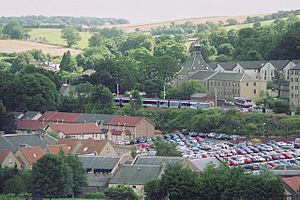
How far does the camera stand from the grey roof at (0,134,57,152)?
3541 centimetres

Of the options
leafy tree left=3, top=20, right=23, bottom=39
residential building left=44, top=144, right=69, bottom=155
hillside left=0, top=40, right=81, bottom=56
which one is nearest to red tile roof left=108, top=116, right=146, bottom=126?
residential building left=44, top=144, right=69, bottom=155

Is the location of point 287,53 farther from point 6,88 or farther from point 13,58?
point 13,58

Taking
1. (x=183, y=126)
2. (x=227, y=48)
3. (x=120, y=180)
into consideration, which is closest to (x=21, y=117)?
(x=183, y=126)

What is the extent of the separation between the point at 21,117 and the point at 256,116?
29.6 ft

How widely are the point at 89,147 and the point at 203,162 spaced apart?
5.05 meters

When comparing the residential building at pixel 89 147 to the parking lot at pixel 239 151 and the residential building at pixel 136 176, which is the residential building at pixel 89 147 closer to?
the parking lot at pixel 239 151

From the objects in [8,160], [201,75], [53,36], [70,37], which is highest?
[8,160]

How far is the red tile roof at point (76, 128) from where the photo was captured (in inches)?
1623

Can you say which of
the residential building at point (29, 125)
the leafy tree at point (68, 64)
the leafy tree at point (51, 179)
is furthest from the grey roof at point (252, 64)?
the leafy tree at point (51, 179)

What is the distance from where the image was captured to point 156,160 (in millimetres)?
31891

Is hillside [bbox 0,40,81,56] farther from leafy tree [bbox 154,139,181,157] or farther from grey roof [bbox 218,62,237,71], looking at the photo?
leafy tree [bbox 154,139,181,157]

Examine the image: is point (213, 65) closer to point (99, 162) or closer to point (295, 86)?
point (295, 86)

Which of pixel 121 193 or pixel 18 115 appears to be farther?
pixel 18 115

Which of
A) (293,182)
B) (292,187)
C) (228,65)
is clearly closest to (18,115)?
(228,65)
